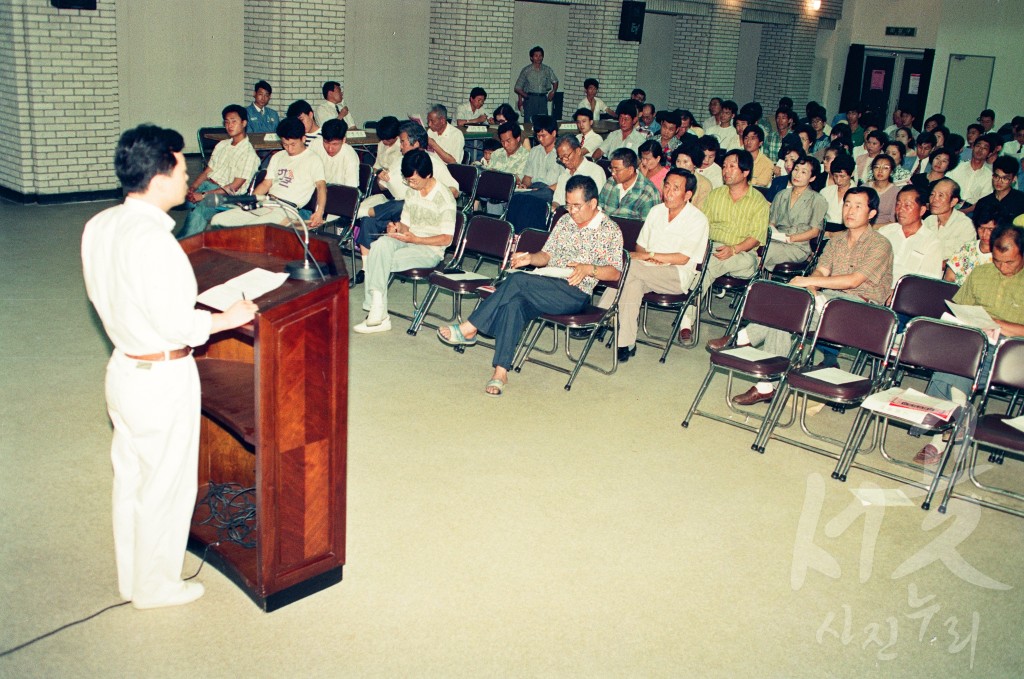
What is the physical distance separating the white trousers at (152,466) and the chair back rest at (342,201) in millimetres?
4885

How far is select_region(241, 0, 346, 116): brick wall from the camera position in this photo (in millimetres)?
12234

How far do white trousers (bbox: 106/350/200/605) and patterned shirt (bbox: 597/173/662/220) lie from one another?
487 centimetres

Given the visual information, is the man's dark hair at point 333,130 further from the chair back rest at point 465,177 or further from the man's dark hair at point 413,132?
the chair back rest at point 465,177

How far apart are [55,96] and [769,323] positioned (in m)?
8.11

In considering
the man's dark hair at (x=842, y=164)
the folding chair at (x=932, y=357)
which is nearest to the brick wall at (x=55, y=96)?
the man's dark hair at (x=842, y=164)

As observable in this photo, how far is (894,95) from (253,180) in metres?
16.4

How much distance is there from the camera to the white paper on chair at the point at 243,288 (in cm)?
358

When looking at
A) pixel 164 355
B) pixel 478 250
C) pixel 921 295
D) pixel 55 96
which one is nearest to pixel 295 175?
pixel 478 250

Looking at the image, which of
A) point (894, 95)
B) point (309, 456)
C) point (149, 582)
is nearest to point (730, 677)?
point (309, 456)

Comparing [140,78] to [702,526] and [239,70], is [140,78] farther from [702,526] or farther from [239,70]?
[702,526]

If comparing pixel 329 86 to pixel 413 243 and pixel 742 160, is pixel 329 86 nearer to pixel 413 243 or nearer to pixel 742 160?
pixel 413 243

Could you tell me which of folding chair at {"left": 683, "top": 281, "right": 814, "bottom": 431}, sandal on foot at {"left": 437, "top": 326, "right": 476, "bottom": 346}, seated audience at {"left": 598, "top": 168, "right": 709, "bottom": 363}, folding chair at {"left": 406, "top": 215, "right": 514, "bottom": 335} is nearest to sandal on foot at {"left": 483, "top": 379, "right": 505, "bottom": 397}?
sandal on foot at {"left": 437, "top": 326, "right": 476, "bottom": 346}

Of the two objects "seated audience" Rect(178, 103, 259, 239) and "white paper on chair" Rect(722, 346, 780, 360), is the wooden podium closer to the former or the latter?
"white paper on chair" Rect(722, 346, 780, 360)

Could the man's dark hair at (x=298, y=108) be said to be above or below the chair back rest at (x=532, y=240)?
above
